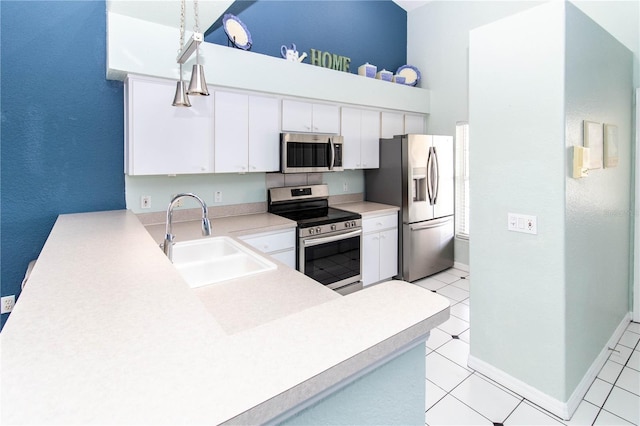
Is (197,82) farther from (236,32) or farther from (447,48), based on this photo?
(447,48)

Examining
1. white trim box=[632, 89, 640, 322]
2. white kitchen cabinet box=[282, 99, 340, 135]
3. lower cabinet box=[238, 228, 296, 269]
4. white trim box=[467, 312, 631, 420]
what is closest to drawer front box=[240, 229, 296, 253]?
lower cabinet box=[238, 228, 296, 269]

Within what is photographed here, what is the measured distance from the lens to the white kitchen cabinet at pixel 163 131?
2725 mm

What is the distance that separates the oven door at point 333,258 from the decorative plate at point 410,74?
2.47 m

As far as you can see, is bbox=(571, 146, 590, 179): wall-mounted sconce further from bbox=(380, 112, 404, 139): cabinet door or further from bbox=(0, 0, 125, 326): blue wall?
bbox=(0, 0, 125, 326): blue wall

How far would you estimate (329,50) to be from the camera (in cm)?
439

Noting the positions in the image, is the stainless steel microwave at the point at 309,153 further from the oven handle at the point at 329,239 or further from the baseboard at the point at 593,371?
the baseboard at the point at 593,371

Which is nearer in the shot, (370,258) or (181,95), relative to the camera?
(181,95)

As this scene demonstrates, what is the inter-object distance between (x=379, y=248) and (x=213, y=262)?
244 centimetres

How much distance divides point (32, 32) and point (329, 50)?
3.00m

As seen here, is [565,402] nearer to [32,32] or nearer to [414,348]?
[414,348]

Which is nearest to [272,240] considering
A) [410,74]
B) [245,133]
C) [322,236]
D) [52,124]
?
[322,236]

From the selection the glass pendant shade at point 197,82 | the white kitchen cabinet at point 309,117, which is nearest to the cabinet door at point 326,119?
the white kitchen cabinet at point 309,117

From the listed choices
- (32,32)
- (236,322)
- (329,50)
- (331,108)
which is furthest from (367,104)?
(236,322)

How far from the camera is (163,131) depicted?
2848mm
